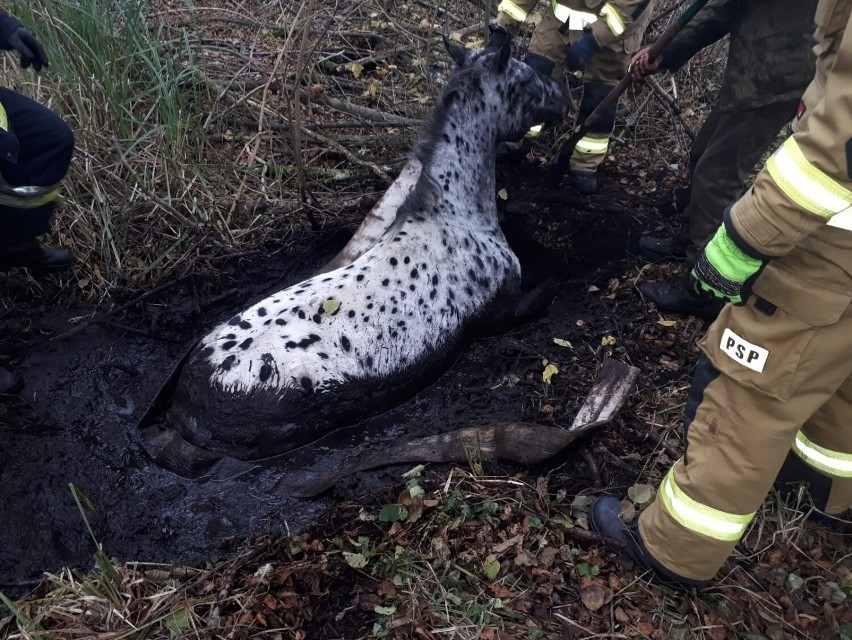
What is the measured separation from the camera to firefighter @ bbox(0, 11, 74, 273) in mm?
3451

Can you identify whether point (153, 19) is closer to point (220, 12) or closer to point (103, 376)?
point (220, 12)

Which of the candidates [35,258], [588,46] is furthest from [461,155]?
[35,258]

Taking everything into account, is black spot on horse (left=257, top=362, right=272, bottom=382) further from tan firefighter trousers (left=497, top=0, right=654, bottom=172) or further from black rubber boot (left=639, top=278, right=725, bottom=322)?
tan firefighter trousers (left=497, top=0, right=654, bottom=172)

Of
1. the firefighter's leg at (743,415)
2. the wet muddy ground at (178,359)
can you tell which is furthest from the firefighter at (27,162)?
the firefighter's leg at (743,415)

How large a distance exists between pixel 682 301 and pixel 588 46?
2.16 m

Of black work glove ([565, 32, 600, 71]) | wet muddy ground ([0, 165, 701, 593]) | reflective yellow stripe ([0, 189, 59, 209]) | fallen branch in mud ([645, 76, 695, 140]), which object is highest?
black work glove ([565, 32, 600, 71])

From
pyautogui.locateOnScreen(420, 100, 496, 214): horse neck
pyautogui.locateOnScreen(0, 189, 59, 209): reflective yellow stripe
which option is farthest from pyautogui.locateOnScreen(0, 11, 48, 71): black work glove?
pyautogui.locateOnScreen(420, 100, 496, 214): horse neck

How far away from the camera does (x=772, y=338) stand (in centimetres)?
207

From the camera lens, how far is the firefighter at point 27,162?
136 inches

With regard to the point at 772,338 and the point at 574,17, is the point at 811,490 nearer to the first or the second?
the point at 772,338

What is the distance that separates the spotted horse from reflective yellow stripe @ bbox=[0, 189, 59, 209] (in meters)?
1.41

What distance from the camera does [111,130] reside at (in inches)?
178

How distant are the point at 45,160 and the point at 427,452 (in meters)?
2.86

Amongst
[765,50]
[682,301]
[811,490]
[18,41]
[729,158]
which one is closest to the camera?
[811,490]
